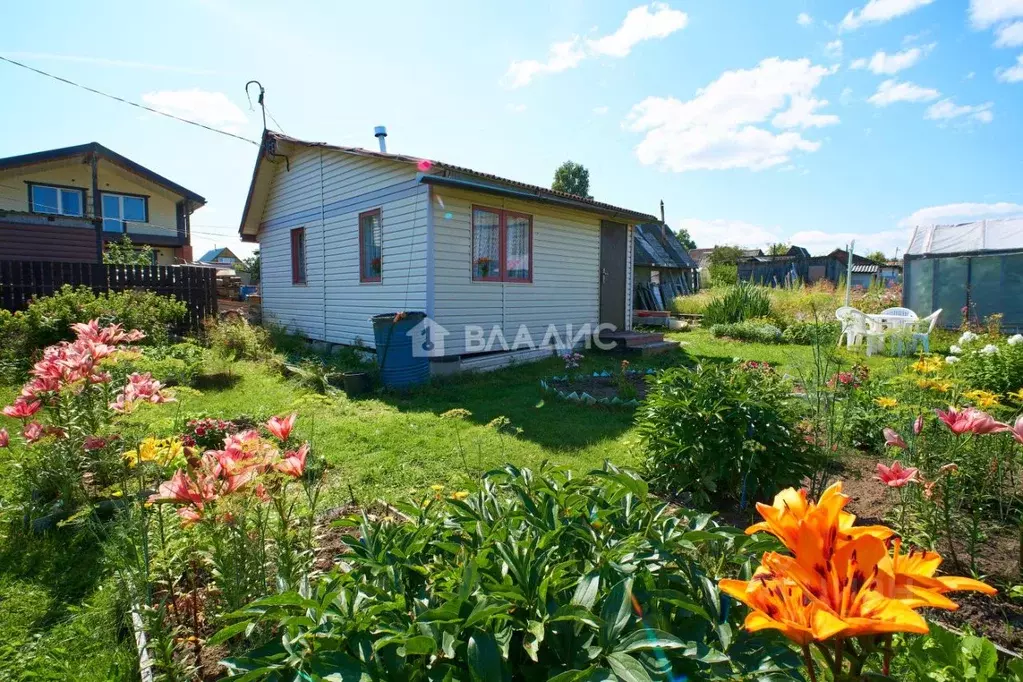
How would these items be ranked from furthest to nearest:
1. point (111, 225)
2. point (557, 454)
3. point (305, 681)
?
1. point (111, 225)
2. point (557, 454)
3. point (305, 681)

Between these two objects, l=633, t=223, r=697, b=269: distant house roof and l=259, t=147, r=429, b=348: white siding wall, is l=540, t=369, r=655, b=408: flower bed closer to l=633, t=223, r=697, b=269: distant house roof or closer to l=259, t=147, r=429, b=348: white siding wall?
l=259, t=147, r=429, b=348: white siding wall

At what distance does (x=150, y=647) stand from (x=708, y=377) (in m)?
2.96

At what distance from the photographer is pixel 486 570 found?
116cm

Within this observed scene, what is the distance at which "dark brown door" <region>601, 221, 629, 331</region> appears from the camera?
11312 millimetres

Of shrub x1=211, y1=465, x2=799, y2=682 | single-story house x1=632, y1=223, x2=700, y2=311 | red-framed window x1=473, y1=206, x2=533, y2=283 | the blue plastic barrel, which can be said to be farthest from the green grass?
single-story house x1=632, y1=223, x2=700, y2=311

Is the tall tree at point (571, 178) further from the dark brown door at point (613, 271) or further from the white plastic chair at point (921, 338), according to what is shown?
the white plastic chair at point (921, 338)

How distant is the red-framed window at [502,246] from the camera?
8.84 meters

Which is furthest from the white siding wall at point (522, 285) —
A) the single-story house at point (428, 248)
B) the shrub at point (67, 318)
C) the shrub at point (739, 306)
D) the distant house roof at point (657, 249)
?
the distant house roof at point (657, 249)

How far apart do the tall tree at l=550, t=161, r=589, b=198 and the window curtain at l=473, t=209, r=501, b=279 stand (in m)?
31.4

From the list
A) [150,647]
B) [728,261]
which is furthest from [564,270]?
[728,261]

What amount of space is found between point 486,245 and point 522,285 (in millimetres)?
1050

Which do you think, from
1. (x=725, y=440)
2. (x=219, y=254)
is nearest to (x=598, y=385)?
(x=725, y=440)

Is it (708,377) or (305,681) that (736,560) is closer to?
(305,681)

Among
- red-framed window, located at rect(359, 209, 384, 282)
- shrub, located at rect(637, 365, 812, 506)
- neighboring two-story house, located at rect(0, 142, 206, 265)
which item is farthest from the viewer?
neighboring two-story house, located at rect(0, 142, 206, 265)
